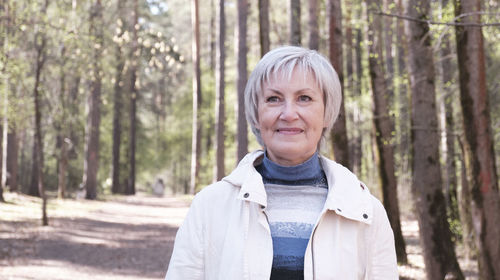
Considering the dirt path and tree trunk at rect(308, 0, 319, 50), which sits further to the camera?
tree trunk at rect(308, 0, 319, 50)

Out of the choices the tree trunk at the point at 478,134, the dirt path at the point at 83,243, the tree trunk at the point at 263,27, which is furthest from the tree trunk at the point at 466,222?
the dirt path at the point at 83,243

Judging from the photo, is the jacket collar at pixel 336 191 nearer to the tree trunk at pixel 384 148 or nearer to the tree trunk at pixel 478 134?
the tree trunk at pixel 478 134

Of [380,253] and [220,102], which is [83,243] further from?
[220,102]

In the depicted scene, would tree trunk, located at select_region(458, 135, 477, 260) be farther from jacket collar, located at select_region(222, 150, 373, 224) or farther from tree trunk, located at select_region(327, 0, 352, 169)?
jacket collar, located at select_region(222, 150, 373, 224)

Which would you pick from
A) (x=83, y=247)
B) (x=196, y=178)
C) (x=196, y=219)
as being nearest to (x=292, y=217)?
(x=196, y=219)

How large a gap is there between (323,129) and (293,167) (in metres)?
0.32

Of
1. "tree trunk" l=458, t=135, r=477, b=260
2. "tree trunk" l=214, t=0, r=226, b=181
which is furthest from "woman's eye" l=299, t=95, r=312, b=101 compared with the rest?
"tree trunk" l=214, t=0, r=226, b=181

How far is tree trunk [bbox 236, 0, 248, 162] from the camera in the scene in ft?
60.1

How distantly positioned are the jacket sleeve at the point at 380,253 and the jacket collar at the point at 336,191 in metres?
0.07

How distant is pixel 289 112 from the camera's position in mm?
2406

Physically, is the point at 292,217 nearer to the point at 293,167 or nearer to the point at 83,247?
the point at 293,167

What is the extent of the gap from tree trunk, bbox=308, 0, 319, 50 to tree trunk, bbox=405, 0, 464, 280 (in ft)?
14.2

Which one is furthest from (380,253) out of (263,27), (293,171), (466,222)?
(263,27)

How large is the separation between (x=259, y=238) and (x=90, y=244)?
12.8 metres
